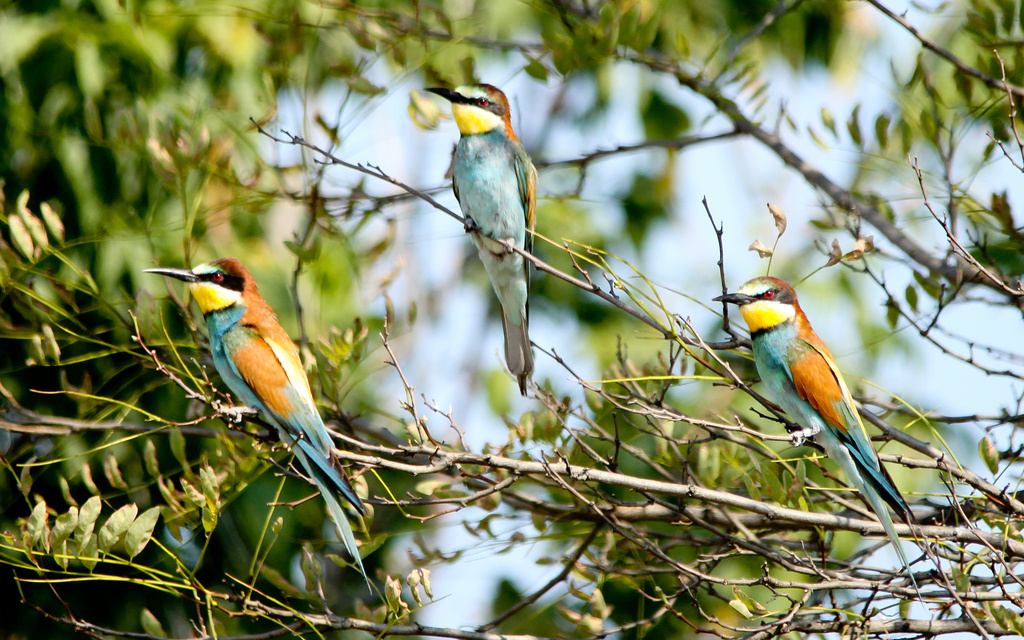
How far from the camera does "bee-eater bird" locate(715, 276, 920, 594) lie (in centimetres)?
225

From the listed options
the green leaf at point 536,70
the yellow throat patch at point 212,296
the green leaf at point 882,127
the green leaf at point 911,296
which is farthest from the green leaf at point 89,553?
the green leaf at point 882,127

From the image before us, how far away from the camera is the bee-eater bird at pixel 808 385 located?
7.38ft

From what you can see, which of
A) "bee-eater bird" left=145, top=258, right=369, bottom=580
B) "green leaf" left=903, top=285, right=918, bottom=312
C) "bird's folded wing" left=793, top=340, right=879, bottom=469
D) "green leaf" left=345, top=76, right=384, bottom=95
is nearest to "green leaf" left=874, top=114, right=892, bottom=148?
"green leaf" left=903, top=285, right=918, bottom=312

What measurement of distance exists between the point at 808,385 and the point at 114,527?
68.4 inches

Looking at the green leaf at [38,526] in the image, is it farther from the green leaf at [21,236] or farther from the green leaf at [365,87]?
the green leaf at [365,87]

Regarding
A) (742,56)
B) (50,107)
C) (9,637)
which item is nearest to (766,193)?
(742,56)

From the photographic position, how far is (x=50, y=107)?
3457mm

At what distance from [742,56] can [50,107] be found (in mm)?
2569

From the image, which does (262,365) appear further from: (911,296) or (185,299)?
(911,296)

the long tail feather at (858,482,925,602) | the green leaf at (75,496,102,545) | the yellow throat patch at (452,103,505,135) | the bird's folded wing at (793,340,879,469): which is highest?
the yellow throat patch at (452,103,505,135)

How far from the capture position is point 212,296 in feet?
9.32

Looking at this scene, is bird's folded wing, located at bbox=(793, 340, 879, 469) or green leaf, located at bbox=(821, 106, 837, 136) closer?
Result: bird's folded wing, located at bbox=(793, 340, 879, 469)

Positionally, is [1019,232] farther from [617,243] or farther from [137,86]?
[617,243]

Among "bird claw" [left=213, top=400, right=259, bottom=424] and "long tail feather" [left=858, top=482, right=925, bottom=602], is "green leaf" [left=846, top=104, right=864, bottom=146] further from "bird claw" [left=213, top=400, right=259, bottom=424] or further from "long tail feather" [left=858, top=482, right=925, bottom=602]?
"bird claw" [left=213, top=400, right=259, bottom=424]
